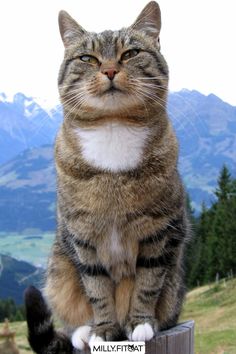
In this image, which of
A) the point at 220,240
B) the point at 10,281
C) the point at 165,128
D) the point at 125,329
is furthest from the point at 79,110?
the point at 10,281

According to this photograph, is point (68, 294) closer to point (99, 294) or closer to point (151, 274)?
point (99, 294)

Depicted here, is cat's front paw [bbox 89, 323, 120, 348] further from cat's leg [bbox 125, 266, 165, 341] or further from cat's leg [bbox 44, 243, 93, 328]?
cat's leg [bbox 44, 243, 93, 328]

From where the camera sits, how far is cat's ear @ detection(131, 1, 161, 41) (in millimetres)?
3023

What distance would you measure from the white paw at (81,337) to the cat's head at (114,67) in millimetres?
1172

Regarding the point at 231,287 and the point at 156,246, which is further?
the point at 231,287

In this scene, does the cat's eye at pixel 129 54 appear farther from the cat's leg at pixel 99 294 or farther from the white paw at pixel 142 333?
the white paw at pixel 142 333

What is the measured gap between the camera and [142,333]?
2.90 metres

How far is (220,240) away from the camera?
80.7ft

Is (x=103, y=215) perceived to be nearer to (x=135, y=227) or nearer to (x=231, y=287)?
(x=135, y=227)

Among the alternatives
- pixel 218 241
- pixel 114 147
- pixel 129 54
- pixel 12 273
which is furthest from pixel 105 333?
pixel 12 273

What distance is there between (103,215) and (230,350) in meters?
10.1

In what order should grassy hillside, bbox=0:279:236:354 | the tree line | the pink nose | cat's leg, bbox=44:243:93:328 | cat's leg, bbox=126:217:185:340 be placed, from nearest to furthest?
1. the pink nose
2. cat's leg, bbox=126:217:185:340
3. cat's leg, bbox=44:243:93:328
4. grassy hillside, bbox=0:279:236:354
5. the tree line

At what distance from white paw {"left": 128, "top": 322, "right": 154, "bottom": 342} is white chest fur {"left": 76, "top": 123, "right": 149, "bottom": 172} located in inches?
32.2

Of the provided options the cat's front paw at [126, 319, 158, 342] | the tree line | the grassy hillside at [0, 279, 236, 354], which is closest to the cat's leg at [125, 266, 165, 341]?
the cat's front paw at [126, 319, 158, 342]
